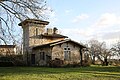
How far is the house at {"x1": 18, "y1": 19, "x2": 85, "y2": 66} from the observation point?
158ft

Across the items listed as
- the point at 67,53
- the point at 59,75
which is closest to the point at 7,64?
the point at 67,53

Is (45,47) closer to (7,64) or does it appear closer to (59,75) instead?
(7,64)

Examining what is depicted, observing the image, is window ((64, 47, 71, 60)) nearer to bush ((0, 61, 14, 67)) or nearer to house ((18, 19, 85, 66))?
house ((18, 19, 85, 66))

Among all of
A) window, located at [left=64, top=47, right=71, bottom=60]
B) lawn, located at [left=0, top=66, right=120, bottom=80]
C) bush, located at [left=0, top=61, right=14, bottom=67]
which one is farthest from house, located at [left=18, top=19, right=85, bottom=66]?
lawn, located at [left=0, top=66, right=120, bottom=80]

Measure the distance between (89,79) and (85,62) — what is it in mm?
26838

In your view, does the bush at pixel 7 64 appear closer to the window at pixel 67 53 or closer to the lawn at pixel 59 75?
the window at pixel 67 53

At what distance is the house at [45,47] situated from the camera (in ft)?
158

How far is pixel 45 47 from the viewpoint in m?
49.3

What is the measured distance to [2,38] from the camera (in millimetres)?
20844

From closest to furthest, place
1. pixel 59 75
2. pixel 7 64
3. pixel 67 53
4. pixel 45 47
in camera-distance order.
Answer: pixel 59 75 < pixel 67 53 < pixel 45 47 < pixel 7 64

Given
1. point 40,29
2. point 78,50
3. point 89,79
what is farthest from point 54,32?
point 89,79

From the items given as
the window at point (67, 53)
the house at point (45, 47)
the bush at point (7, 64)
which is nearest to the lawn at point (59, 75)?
the house at point (45, 47)

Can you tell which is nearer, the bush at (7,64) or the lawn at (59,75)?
the lawn at (59,75)

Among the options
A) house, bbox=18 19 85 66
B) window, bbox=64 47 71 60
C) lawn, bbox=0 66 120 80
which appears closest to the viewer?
lawn, bbox=0 66 120 80
